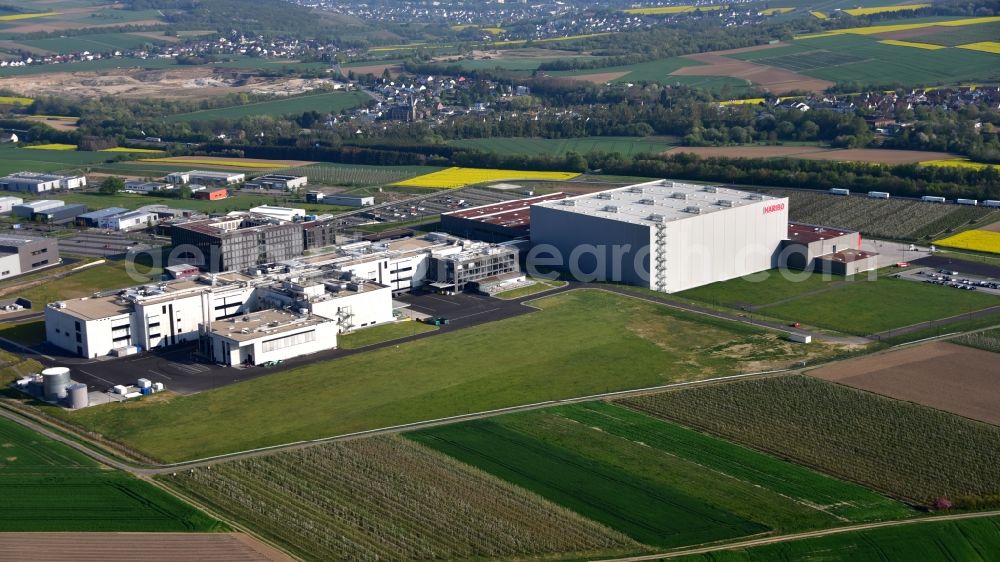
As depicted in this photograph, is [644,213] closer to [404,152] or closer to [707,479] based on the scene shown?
[707,479]

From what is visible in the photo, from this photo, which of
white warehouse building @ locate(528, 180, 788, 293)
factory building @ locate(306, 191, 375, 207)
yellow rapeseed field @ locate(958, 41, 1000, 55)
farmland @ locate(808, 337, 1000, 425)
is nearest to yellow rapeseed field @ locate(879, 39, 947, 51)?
yellow rapeseed field @ locate(958, 41, 1000, 55)

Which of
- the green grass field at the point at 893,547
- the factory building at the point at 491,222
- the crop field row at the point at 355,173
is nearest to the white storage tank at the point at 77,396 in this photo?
the green grass field at the point at 893,547

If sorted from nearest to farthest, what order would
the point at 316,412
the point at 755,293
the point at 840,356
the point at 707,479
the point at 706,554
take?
the point at 706,554, the point at 707,479, the point at 316,412, the point at 840,356, the point at 755,293

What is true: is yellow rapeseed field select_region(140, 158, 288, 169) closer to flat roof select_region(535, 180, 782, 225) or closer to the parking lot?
flat roof select_region(535, 180, 782, 225)

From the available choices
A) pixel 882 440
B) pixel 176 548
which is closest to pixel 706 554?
pixel 882 440

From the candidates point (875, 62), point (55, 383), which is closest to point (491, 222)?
point (55, 383)

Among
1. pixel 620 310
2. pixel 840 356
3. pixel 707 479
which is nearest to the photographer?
pixel 707 479

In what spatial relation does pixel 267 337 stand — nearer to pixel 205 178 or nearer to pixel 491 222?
pixel 491 222
